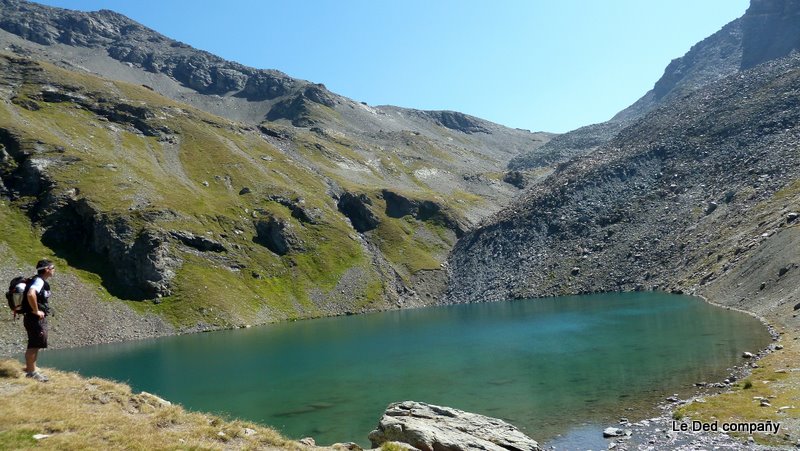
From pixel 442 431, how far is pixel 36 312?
15783mm

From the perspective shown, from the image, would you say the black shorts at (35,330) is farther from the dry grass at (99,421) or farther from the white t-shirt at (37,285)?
the dry grass at (99,421)

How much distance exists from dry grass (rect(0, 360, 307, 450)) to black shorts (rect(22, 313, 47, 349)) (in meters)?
1.26

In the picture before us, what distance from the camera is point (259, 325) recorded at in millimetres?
112688

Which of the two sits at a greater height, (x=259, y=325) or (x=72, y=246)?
(x=72, y=246)

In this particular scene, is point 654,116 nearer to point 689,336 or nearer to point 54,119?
point 689,336

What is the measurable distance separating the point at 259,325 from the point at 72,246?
162 feet

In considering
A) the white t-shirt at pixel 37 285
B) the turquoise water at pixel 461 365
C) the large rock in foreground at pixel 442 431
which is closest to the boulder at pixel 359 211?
the turquoise water at pixel 461 365

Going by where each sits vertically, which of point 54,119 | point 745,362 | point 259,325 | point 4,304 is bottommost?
point 259,325

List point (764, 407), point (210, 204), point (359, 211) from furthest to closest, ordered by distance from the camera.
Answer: point (359, 211), point (210, 204), point (764, 407)

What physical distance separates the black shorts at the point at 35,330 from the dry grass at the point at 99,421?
1.26m

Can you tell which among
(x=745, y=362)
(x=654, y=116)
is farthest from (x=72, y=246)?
(x=654, y=116)

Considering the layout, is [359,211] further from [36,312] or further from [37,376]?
[36,312]

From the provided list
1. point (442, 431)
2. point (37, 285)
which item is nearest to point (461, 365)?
point (442, 431)

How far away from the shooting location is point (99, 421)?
14.7 metres
